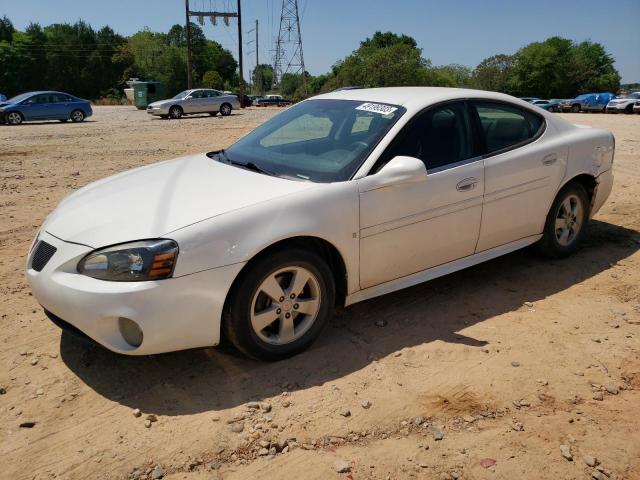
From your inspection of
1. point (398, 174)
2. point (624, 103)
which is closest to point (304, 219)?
point (398, 174)

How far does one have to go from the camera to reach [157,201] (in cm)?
332

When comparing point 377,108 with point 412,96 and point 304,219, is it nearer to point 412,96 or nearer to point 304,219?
point 412,96

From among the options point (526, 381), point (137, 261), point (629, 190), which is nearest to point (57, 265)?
point (137, 261)

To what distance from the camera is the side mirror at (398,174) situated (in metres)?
3.41

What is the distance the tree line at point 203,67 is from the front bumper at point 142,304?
172 ft

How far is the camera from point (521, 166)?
14.1 ft

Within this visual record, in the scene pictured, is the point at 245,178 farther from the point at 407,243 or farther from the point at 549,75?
the point at 549,75

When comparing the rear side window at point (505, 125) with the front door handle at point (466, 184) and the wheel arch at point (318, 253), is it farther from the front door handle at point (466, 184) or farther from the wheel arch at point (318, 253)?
the wheel arch at point (318, 253)

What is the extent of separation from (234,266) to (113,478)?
1148 mm

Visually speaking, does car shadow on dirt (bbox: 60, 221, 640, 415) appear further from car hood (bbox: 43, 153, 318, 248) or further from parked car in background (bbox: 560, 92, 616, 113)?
parked car in background (bbox: 560, 92, 616, 113)

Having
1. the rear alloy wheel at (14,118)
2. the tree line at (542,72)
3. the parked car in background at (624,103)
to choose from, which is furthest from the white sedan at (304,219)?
the tree line at (542,72)

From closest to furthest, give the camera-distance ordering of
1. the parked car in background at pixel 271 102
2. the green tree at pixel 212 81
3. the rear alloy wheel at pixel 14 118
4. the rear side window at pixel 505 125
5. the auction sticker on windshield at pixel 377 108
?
the auction sticker on windshield at pixel 377 108 → the rear side window at pixel 505 125 → the rear alloy wheel at pixel 14 118 → the parked car in background at pixel 271 102 → the green tree at pixel 212 81

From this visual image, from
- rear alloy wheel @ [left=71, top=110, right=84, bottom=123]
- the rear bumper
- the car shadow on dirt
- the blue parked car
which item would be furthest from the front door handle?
rear alloy wheel @ [left=71, top=110, right=84, bottom=123]

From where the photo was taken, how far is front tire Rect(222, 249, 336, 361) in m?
3.08
